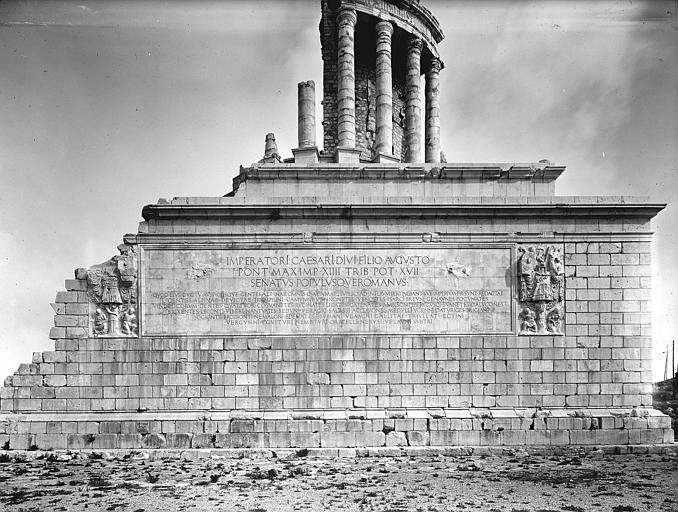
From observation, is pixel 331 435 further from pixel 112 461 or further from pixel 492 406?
pixel 112 461

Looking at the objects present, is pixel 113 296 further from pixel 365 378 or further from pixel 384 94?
pixel 384 94

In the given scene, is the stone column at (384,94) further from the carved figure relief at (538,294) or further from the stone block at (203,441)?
the stone block at (203,441)

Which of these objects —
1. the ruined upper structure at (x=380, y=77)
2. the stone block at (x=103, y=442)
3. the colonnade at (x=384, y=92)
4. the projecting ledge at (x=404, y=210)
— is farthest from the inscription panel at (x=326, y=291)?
the colonnade at (x=384, y=92)

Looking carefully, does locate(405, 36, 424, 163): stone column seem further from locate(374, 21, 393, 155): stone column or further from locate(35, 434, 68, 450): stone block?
locate(35, 434, 68, 450): stone block

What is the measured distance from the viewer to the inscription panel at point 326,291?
12617 millimetres

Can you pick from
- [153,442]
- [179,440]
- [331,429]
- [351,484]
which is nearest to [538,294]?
[331,429]

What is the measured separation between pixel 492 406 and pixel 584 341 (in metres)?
2.68

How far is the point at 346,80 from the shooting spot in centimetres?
1859

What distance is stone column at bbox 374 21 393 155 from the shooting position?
723 inches

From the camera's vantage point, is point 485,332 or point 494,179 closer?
point 485,332

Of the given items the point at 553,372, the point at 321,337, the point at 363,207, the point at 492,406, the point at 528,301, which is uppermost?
the point at 363,207

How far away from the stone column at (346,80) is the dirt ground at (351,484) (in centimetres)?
1106

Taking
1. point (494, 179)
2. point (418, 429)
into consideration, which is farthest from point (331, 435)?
point (494, 179)

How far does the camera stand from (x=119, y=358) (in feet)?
40.7
